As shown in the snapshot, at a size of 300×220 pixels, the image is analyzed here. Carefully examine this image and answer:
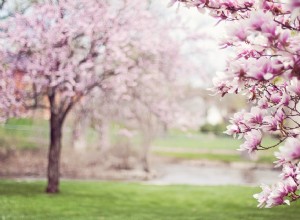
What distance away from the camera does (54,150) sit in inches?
480

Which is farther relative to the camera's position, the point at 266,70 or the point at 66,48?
the point at 66,48

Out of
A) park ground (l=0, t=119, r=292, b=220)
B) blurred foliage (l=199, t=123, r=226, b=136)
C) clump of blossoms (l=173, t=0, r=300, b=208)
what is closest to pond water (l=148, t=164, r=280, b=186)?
park ground (l=0, t=119, r=292, b=220)

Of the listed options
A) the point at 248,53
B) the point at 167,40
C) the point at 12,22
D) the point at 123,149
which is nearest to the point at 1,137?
the point at 123,149

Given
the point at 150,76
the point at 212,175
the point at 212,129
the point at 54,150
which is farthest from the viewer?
the point at 212,129

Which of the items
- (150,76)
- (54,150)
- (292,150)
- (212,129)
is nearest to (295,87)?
(292,150)


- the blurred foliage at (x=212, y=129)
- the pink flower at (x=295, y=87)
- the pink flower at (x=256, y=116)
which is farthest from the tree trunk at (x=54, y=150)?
the blurred foliage at (x=212, y=129)

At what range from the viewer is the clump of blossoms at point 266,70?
9.04 feet

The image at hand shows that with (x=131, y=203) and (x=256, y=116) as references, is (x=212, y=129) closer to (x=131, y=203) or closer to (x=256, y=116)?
(x=131, y=203)

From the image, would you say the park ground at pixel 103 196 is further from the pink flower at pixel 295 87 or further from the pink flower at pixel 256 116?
the pink flower at pixel 295 87

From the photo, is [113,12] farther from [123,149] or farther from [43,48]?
[123,149]

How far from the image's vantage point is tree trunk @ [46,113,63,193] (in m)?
11.9

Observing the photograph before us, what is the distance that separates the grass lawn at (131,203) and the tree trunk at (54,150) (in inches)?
13.3

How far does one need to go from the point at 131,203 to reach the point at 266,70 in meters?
9.55

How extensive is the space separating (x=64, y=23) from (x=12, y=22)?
41.7 inches
